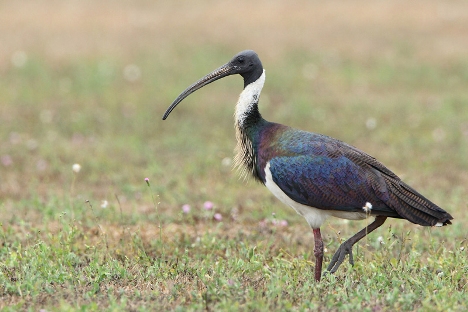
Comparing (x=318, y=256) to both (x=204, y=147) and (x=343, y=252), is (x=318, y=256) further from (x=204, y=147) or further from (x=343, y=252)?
(x=204, y=147)

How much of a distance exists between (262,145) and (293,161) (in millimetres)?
344

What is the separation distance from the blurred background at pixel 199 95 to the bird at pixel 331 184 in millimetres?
2143

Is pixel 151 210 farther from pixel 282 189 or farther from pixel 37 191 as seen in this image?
pixel 282 189

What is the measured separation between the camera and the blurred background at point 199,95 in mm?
9664

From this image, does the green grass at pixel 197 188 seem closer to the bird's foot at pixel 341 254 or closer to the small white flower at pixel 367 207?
the bird's foot at pixel 341 254

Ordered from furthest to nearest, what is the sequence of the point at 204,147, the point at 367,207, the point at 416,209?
the point at 204,147 < the point at 416,209 < the point at 367,207

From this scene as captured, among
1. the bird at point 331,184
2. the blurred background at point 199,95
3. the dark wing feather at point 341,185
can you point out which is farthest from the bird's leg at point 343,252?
the blurred background at point 199,95

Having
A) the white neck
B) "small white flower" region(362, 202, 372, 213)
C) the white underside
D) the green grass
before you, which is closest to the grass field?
the green grass

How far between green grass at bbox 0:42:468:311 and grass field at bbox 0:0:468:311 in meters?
0.03

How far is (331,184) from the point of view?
590 cm

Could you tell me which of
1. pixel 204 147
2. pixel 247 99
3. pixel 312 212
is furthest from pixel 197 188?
pixel 312 212

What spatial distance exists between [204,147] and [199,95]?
3193mm

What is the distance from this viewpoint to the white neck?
637cm

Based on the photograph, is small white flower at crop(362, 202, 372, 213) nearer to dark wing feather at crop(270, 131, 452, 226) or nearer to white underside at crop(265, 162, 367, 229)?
dark wing feather at crop(270, 131, 452, 226)
